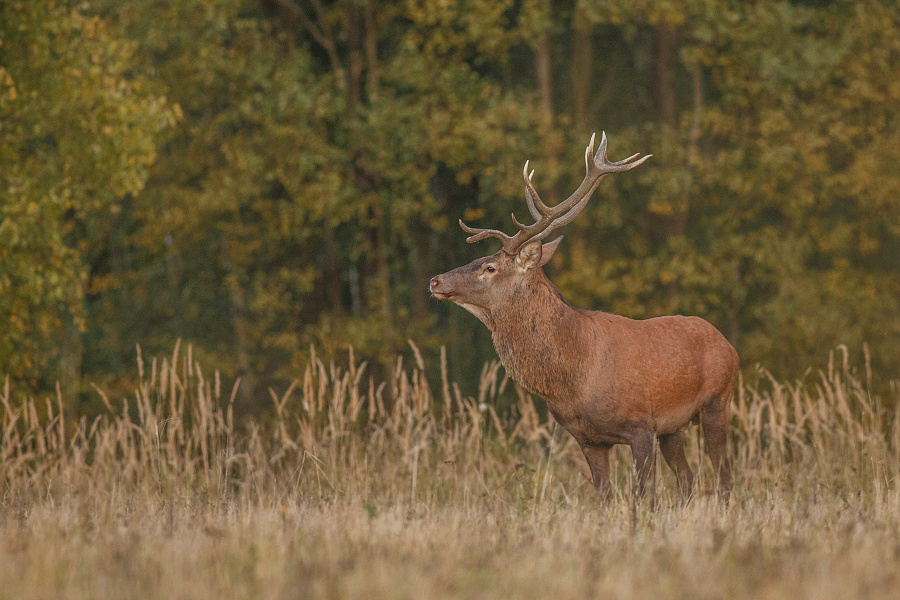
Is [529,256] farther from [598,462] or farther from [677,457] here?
[677,457]

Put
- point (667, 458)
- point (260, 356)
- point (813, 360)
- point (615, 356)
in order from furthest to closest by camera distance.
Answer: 1. point (260, 356)
2. point (813, 360)
3. point (667, 458)
4. point (615, 356)

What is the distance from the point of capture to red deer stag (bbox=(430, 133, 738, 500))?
7457 millimetres

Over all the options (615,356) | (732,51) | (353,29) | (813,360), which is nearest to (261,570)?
(615,356)

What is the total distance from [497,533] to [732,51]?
1452 centimetres

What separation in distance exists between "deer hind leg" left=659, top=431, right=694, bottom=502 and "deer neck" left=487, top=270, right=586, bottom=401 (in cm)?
108

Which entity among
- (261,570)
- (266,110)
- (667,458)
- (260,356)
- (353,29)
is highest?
(353,29)

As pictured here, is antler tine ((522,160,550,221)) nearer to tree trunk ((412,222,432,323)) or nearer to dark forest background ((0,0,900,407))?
dark forest background ((0,0,900,407))

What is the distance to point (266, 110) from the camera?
1712 cm

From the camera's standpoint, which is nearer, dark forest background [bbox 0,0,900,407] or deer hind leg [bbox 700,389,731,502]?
deer hind leg [bbox 700,389,731,502]

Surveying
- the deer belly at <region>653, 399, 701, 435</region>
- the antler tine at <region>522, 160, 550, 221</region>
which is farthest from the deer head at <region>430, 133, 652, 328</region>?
the deer belly at <region>653, 399, 701, 435</region>

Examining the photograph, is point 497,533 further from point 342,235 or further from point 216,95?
point 342,235

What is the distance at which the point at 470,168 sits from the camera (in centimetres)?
1786

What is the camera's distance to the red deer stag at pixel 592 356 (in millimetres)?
7457

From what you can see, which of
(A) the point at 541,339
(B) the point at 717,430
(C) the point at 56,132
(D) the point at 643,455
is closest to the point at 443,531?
(D) the point at 643,455
